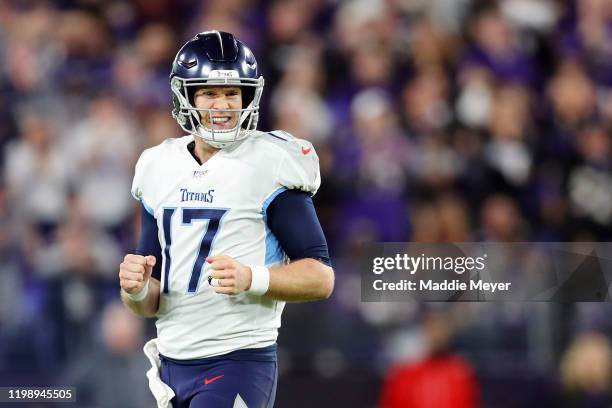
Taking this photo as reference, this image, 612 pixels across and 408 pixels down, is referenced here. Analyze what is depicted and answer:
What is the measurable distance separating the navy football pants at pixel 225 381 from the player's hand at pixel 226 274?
1.02 ft

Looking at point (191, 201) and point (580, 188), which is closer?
point (191, 201)

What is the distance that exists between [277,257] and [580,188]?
4591 millimetres

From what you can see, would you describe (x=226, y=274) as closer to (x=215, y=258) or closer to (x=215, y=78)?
(x=215, y=258)

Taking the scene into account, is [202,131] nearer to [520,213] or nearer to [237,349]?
[237,349]

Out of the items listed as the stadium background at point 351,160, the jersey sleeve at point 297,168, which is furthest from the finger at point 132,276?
the stadium background at point 351,160

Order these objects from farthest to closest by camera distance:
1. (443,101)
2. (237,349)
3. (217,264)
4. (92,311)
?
(443,101), (92,311), (237,349), (217,264)

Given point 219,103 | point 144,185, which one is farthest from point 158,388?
point 219,103

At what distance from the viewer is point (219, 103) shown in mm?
3480

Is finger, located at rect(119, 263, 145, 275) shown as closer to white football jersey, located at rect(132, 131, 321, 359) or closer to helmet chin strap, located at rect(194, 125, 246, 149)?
white football jersey, located at rect(132, 131, 321, 359)

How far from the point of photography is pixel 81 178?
7.83 metres

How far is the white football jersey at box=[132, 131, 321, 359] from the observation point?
3387mm

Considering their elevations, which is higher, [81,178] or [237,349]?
[81,178]

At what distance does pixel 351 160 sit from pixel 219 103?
4.26m

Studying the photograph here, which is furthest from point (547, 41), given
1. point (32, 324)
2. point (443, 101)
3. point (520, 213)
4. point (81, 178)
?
point (32, 324)
